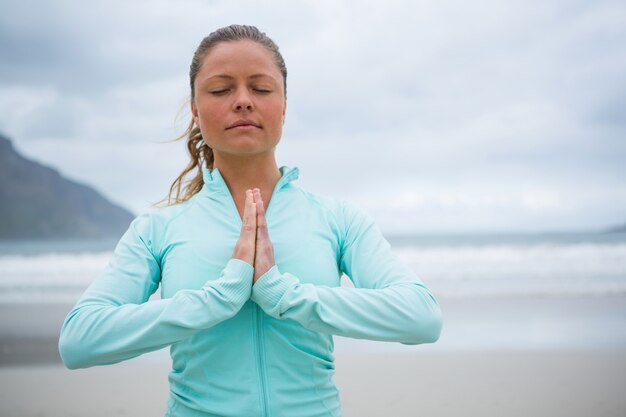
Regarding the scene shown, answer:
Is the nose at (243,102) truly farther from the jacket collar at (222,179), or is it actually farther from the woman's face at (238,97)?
the jacket collar at (222,179)

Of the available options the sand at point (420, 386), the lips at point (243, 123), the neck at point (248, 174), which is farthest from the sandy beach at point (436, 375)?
the lips at point (243, 123)

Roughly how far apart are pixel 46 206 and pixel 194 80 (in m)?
91.7

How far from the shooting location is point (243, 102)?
1.80m

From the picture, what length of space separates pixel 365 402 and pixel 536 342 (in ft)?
11.8

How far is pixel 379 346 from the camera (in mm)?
7984

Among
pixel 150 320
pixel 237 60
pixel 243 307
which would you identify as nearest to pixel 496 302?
pixel 243 307

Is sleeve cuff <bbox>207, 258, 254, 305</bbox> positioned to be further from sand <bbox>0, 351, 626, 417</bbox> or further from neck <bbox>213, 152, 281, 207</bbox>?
sand <bbox>0, 351, 626, 417</bbox>

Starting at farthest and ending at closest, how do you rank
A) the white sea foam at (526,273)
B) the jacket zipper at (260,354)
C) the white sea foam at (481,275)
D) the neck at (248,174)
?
the white sea foam at (481,275), the white sea foam at (526,273), the neck at (248,174), the jacket zipper at (260,354)

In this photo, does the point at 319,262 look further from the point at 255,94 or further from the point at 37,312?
the point at 37,312

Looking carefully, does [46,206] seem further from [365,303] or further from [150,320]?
[365,303]

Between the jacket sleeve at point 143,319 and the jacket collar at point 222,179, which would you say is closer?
the jacket sleeve at point 143,319

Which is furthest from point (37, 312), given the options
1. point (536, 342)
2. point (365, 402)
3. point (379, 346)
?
point (536, 342)

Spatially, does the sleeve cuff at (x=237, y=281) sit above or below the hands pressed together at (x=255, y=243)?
below

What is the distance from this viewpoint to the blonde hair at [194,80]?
192 centimetres
